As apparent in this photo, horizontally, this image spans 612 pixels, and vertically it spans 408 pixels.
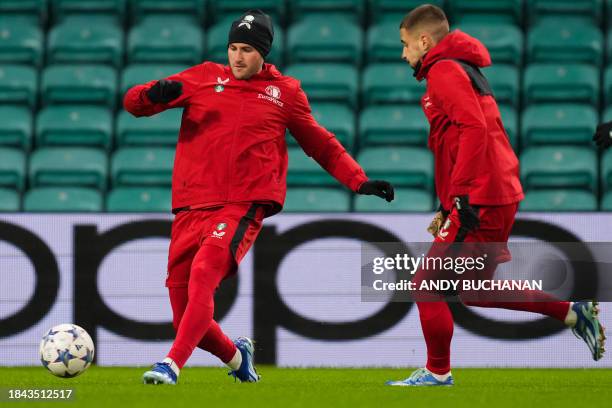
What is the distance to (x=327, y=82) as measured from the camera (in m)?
10.3

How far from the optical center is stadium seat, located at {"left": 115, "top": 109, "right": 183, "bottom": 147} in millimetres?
10023

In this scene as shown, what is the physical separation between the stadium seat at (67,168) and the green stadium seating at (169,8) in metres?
2.14

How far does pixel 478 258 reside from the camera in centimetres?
552

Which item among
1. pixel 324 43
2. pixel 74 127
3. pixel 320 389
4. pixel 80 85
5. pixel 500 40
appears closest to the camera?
pixel 320 389

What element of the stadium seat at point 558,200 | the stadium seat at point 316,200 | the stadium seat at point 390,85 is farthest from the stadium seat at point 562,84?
the stadium seat at point 316,200

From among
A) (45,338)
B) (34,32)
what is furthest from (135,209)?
(45,338)

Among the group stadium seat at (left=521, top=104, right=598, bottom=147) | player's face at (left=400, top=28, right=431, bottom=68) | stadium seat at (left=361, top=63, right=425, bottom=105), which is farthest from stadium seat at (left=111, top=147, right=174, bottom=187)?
player's face at (left=400, top=28, right=431, bottom=68)

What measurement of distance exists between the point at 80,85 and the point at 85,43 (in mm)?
634

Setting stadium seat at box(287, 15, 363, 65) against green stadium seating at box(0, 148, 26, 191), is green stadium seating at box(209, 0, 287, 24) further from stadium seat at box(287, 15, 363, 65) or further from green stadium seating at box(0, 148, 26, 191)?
green stadium seating at box(0, 148, 26, 191)

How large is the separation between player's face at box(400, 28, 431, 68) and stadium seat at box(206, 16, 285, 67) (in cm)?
505

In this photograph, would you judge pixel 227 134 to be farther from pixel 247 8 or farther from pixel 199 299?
pixel 247 8

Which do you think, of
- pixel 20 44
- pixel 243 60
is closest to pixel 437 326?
pixel 243 60

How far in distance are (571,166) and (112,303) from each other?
12.9 feet

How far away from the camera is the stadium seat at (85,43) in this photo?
10.8 meters
